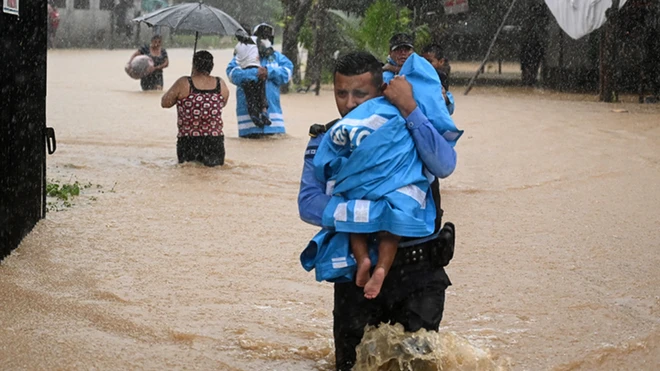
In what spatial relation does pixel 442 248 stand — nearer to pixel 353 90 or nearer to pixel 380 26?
pixel 353 90

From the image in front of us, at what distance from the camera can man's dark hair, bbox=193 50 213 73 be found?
9.72 meters

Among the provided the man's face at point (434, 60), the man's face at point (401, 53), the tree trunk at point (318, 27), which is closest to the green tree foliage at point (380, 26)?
the tree trunk at point (318, 27)

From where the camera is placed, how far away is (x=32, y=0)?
6.70m

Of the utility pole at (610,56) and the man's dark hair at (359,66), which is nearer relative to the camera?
the man's dark hair at (359,66)

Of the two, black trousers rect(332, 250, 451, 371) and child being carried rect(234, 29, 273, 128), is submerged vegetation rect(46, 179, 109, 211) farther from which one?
black trousers rect(332, 250, 451, 371)

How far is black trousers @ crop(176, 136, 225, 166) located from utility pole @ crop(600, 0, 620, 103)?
1028 centimetres

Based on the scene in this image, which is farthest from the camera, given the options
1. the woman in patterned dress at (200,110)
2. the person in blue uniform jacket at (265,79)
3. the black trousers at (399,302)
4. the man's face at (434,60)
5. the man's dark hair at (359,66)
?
the person in blue uniform jacket at (265,79)

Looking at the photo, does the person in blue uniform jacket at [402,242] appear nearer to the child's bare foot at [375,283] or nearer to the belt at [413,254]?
the belt at [413,254]

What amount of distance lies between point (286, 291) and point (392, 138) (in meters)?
2.44

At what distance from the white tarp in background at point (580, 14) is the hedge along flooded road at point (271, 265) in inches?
242

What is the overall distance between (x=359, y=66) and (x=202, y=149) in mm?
6946

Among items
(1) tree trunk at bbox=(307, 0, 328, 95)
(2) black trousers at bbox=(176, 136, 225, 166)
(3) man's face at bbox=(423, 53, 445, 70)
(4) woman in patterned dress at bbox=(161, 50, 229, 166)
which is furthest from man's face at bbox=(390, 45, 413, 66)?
(1) tree trunk at bbox=(307, 0, 328, 95)

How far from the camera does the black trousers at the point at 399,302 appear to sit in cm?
354

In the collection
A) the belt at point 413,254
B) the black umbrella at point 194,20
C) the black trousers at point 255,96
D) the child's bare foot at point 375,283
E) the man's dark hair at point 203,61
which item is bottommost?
the child's bare foot at point 375,283
